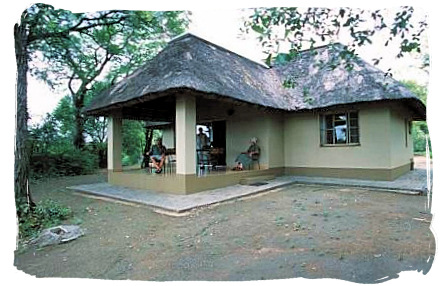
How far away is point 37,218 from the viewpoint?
454 cm

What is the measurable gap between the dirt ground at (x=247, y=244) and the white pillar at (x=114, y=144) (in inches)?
120

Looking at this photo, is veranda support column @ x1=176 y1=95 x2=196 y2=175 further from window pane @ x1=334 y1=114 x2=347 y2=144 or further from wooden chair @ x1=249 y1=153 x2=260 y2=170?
window pane @ x1=334 y1=114 x2=347 y2=144

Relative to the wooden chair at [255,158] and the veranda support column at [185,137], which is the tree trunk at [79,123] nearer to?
the wooden chair at [255,158]

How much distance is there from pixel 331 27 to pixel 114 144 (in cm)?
747

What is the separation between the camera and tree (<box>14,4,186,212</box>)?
3.40 metres

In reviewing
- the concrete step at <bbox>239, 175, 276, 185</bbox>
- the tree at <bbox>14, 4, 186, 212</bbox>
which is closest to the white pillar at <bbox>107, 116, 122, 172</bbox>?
the tree at <bbox>14, 4, 186, 212</bbox>

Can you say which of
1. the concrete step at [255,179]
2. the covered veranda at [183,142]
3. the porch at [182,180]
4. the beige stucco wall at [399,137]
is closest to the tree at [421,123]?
the beige stucco wall at [399,137]

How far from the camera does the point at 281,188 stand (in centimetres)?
815

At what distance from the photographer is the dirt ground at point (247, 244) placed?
2.73 m

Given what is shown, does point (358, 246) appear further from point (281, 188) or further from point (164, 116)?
point (164, 116)

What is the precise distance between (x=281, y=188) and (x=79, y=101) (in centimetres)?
1292

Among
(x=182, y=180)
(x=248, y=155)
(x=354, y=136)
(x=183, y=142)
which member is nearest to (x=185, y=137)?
(x=183, y=142)

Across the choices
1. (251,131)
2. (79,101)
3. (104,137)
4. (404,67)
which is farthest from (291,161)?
(104,137)

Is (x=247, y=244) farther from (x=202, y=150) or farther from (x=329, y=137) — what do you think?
(x=329, y=137)
